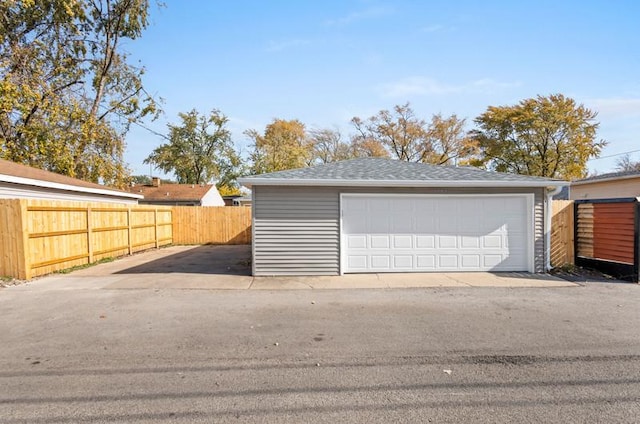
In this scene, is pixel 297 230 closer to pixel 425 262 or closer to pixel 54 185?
pixel 425 262

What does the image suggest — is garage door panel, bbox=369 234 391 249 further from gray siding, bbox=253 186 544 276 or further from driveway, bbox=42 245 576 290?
gray siding, bbox=253 186 544 276

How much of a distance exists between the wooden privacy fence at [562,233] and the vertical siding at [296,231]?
582 centimetres

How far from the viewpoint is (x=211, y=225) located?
59.7 ft

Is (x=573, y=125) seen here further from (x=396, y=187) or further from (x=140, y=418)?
(x=140, y=418)

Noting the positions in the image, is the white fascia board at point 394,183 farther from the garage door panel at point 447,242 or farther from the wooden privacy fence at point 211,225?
the wooden privacy fence at point 211,225

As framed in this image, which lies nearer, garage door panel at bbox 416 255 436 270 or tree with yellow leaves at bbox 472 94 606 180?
garage door panel at bbox 416 255 436 270

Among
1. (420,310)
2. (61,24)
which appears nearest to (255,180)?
(420,310)

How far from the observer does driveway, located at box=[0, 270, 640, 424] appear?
292cm

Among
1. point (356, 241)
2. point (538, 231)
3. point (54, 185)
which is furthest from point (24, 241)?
point (538, 231)

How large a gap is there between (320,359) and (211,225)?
50.1 ft

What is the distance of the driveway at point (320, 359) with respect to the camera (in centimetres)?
292

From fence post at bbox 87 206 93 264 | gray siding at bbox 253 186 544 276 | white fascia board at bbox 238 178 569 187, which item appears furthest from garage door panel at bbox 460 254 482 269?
fence post at bbox 87 206 93 264

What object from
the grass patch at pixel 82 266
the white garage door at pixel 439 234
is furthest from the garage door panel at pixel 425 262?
the grass patch at pixel 82 266

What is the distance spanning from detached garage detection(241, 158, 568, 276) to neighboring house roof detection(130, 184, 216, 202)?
20501mm
